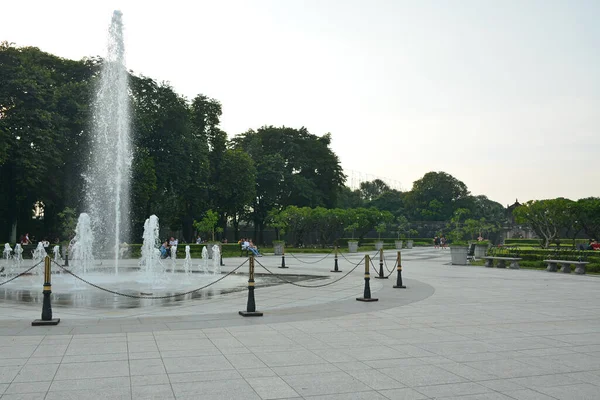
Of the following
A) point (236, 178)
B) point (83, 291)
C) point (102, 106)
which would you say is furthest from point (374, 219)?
point (83, 291)

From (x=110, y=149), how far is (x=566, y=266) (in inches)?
1234

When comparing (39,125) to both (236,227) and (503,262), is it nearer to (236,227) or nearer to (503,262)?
(503,262)

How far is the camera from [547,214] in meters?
37.9

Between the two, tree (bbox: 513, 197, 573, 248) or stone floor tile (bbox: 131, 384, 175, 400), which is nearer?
stone floor tile (bbox: 131, 384, 175, 400)

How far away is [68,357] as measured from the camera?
24.1 feet

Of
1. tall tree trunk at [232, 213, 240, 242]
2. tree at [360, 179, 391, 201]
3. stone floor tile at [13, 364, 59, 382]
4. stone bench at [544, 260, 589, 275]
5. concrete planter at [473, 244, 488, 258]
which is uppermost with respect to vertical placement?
tree at [360, 179, 391, 201]

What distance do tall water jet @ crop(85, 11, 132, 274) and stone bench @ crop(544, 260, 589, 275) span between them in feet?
78.5

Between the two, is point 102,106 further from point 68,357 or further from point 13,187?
point 68,357

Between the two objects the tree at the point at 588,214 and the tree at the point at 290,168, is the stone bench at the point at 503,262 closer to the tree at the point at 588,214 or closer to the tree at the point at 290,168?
the tree at the point at 588,214

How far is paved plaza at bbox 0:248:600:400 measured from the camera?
5.97m

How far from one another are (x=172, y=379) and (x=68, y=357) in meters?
1.98

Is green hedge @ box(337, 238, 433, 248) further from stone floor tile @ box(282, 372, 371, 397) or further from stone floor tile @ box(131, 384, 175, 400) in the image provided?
stone floor tile @ box(131, 384, 175, 400)

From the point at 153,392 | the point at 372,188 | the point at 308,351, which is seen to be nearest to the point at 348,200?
the point at 372,188

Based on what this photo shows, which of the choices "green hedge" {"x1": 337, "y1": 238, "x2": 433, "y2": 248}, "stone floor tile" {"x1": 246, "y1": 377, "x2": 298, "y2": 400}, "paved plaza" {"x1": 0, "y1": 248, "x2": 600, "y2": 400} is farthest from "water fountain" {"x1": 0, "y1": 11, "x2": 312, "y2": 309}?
"green hedge" {"x1": 337, "y1": 238, "x2": 433, "y2": 248}
